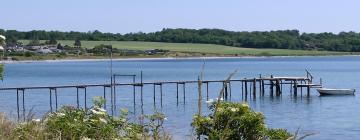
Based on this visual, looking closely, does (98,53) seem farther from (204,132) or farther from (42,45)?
(204,132)

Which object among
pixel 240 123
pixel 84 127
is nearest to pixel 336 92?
pixel 240 123

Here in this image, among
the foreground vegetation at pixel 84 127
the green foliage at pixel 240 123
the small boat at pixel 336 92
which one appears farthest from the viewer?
the small boat at pixel 336 92

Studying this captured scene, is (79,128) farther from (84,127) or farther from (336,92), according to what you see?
(336,92)

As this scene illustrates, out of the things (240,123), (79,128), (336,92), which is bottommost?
(336,92)

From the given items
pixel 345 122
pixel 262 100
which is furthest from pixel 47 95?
pixel 345 122

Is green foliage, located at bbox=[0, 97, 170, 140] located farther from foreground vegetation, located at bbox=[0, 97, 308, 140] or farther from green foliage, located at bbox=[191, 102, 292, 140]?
green foliage, located at bbox=[191, 102, 292, 140]

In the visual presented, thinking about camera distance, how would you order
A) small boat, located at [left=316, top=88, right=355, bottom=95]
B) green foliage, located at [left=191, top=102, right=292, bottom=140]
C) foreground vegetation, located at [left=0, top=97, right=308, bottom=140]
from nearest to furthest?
foreground vegetation, located at [left=0, top=97, right=308, bottom=140], green foliage, located at [left=191, top=102, right=292, bottom=140], small boat, located at [left=316, top=88, right=355, bottom=95]

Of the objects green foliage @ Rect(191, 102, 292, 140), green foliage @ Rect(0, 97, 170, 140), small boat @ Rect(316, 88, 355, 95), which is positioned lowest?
small boat @ Rect(316, 88, 355, 95)

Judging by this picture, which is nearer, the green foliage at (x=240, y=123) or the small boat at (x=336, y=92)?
the green foliage at (x=240, y=123)

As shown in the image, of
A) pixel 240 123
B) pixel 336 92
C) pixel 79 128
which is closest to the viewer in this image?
pixel 79 128

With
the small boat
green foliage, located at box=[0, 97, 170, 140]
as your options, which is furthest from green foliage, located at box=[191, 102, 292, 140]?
the small boat

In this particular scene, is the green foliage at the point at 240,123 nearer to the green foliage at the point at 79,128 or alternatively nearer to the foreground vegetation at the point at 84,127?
the foreground vegetation at the point at 84,127

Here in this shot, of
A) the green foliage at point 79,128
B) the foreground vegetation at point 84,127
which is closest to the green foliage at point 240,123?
the foreground vegetation at point 84,127

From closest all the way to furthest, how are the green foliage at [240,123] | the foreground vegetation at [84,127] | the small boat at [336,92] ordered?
the foreground vegetation at [84,127] < the green foliage at [240,123] < the small boat at [336,92]
